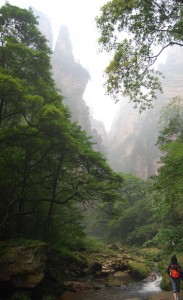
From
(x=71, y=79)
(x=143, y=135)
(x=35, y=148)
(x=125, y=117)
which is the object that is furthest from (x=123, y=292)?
(x=125, y=117)

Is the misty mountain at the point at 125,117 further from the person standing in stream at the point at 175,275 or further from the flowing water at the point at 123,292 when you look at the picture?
the person standing in stream at the point at 175,275

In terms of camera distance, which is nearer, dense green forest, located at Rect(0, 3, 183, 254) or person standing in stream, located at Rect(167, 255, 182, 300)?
person standing in stream, located at Rect(167, 255, 182, 300)

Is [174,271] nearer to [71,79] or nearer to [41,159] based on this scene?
[41,159]

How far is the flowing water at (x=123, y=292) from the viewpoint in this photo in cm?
1185

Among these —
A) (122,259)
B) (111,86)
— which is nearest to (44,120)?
(111,86)

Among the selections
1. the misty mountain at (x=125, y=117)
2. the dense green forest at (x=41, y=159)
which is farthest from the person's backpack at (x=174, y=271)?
the misty mountain at (x=125, y=117)

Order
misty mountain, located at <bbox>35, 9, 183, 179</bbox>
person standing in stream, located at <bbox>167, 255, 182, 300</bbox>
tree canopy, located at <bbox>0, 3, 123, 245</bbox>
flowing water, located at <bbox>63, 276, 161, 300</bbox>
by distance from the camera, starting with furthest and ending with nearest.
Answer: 1. misty mountain, located at <bbox>35, 9, 183, 179</bbox>
2. flowing water, located at <bbox>63, 276, 161, 300</bbox>
3. tree canopy, located at <bbox>0, 3, 123, 245</bbox>
4. person standing in stream, located at <bbox>167, 255, 182, 300</bbox>

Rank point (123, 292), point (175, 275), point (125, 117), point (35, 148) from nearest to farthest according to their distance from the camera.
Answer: point (175, 275) → point (35, 148) → point (123, 292) → point (125, 117)

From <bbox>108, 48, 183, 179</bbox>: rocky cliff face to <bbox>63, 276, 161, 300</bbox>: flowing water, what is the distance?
58.6 meters

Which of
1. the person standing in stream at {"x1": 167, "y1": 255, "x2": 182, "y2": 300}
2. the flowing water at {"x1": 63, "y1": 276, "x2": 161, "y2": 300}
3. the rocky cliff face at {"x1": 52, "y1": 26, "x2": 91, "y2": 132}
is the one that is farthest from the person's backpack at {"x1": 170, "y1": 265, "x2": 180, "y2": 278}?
the rocky cliff face at {"x1": 52, "y1": 26, "x2": 91, "y2": 132}

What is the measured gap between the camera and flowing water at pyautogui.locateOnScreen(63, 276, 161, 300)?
11.9 meters

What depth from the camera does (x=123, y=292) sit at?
13.1m

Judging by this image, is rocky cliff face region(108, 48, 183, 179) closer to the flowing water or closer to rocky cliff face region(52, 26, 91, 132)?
rocky cliff face region(52, 26, 91, 132)

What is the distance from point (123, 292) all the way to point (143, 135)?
7100 cm
